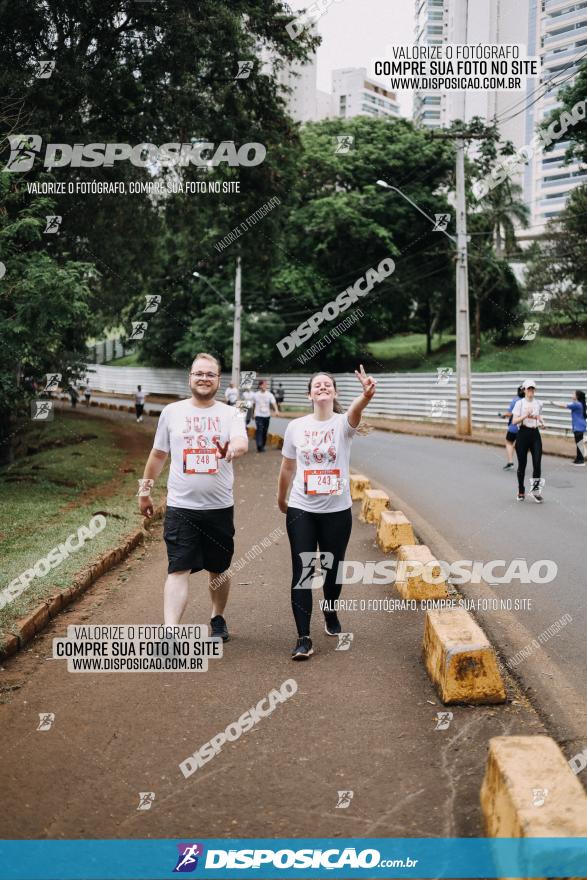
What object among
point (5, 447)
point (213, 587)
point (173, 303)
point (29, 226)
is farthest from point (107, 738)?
point (173, 303)

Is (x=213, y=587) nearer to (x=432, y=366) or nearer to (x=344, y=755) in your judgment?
(x=344, y=755)

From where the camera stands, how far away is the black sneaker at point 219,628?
19.9ft

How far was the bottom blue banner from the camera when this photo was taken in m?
3.16

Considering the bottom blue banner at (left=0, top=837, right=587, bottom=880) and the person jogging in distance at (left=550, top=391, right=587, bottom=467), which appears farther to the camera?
the person jogging in distance at (left=550, top=391, right=587, bottom=467)

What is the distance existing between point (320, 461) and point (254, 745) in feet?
7.00

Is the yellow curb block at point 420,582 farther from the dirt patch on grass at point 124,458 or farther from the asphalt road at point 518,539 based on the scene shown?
the dirt patch on grass at point 124,458

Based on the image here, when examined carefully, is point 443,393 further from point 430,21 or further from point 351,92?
point 351,92

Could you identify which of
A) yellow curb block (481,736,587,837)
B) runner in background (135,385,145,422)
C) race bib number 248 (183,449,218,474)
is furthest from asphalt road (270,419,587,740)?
runner in background (135,385,145,422)

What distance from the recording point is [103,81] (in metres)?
18.2

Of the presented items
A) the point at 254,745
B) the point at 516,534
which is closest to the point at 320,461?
the point at 254,745

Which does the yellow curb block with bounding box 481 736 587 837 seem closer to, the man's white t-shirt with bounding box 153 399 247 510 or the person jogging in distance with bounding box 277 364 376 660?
the person jogging in distance with bounding box 277 364 376 660

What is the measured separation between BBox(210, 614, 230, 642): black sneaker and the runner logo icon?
273 cm

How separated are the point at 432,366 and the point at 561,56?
16.0 meters

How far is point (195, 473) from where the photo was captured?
18.6 ft
